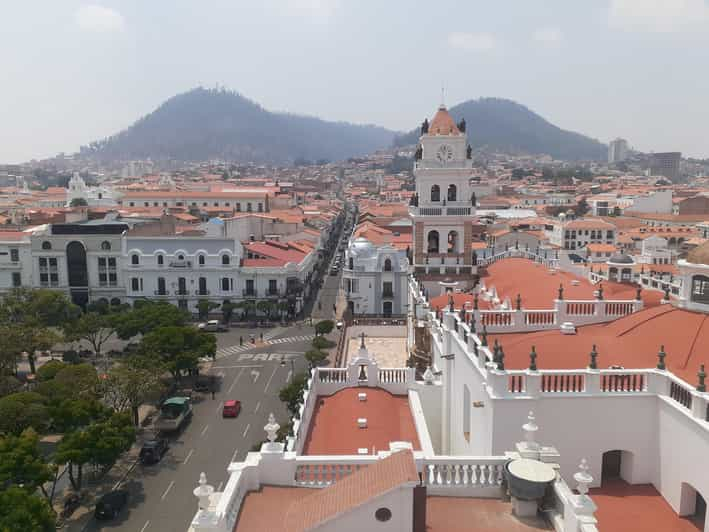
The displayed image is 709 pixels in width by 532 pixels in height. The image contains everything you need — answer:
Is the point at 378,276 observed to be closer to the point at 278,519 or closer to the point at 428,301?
the point at 428,301

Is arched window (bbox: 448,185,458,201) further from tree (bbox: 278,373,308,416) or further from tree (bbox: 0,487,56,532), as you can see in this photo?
tree (bbox: 0,487,56,532)

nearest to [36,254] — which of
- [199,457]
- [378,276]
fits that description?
[378,276]

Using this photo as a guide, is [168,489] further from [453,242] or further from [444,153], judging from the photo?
[444,153]

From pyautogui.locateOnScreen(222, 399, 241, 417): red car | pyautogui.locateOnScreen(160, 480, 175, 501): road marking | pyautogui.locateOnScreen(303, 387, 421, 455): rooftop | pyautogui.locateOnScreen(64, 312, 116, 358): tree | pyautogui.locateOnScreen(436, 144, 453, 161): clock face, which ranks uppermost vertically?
pyautogui.locateOnScreen(436, 144, 453, 161): clock face

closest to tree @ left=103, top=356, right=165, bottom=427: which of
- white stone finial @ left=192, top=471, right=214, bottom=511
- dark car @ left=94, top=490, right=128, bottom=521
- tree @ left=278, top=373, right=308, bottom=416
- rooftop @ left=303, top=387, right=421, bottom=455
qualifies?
dark car @ left=94, top=490, right=128, bottom=521

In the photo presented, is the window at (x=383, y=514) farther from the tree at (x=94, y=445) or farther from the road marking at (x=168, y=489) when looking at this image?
the road marking at (x=168, y=489)
